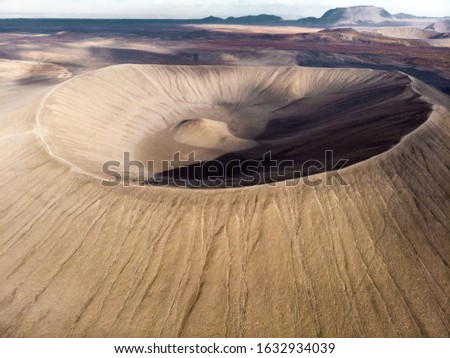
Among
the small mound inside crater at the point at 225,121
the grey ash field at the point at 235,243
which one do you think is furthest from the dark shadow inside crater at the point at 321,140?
the grey ash field at the point at 235,243

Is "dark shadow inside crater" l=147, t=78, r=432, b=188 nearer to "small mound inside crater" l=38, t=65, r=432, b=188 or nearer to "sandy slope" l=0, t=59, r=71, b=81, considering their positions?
"small mound inside crater" l=38, t=65, r=432, b=188

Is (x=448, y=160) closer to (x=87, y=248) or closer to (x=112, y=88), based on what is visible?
(x=87, y=248)

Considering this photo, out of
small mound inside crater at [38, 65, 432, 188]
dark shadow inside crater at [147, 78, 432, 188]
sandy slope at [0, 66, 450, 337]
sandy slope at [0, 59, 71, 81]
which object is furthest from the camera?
sandy slope at [0, 59, 71, 81]

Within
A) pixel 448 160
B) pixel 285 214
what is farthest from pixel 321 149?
pixel 285 214

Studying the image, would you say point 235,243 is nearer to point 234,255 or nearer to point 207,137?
point 234,255

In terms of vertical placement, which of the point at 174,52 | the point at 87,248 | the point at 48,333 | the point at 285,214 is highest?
the point at 285,214

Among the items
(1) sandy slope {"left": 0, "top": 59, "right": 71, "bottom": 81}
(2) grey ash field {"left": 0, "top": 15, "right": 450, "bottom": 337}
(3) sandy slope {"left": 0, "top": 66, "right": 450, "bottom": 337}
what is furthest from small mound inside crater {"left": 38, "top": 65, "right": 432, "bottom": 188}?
(1) sandy slope {"left": 0, "top": 59, "right": 71, "bottom": 81}
